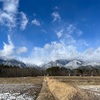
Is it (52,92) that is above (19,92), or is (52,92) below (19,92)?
below

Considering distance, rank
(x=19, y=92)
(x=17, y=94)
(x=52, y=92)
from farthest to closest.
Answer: (x=19, y=92) < (x=17, y=94) < (x=52, y=92)

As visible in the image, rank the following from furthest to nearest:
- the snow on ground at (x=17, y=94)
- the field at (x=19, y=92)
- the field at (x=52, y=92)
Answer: the field at (x=19, y=92) < the snow on ground at (x=17, y=94) < the field at (x=52, y=92)

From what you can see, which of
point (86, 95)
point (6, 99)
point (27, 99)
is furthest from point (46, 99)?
point (86, 95)

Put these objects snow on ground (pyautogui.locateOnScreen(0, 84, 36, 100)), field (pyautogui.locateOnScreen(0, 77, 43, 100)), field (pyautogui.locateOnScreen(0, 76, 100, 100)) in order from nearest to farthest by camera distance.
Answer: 1. field (pyautogui.locateOnScreen(0, 76, 100, 100))
2. snow on ground (pyautogui.locateOnScreen(0, 84, 36, 100))
3. field (pyautogui.locateOnScreen(0, 77, 43, 100))

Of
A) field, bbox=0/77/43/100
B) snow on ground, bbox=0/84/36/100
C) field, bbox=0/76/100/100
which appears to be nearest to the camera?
field, bbox=0/76/100/100

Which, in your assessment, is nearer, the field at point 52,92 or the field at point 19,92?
the field at point 52,92

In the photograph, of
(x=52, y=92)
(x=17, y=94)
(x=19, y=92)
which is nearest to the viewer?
(x=52, y=92)

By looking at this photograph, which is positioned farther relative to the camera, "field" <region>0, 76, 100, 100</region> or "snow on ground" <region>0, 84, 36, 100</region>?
"snow on ground" <region>0, 84, 36, 100</region>

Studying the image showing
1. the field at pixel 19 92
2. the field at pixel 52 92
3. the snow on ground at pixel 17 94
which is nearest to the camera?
the field at pixel 52 92

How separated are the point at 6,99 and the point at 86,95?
28.7 ft

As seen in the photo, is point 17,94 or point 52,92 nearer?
point 52,92

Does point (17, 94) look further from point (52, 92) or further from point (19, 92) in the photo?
point (52, 92)

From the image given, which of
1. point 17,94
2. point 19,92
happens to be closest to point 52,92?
point 17,94

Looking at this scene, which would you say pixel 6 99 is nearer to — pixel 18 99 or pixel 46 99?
pixel 18 99
